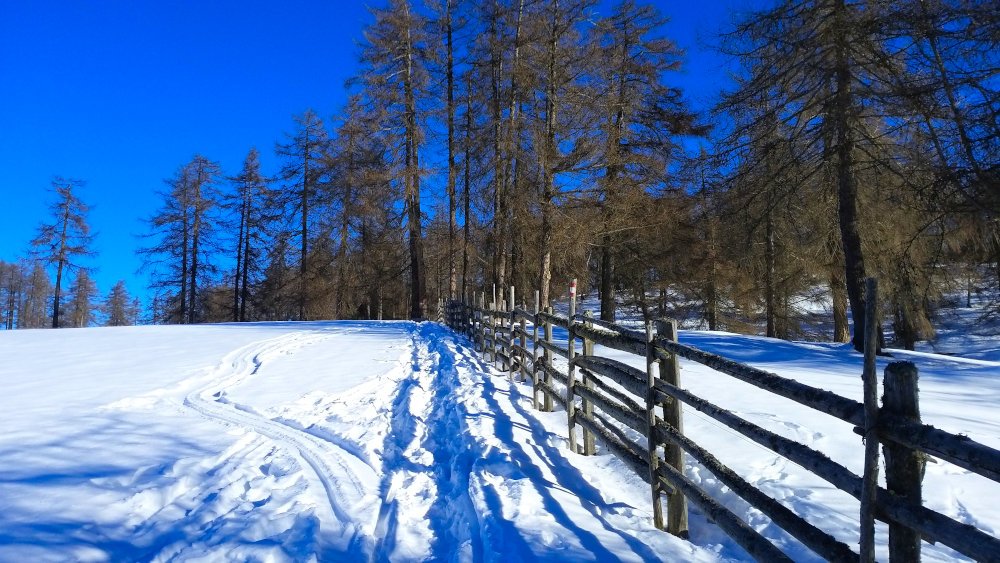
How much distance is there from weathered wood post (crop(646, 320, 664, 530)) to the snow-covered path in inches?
4.7

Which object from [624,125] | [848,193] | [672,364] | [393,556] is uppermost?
[624,125]

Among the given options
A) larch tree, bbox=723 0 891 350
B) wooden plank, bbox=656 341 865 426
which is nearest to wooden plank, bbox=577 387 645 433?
wooden plank, bbox=656 341 865 426

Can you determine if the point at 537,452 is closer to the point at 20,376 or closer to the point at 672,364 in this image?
the point at 672,364

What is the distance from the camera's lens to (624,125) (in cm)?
1720

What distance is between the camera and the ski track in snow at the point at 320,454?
328cm

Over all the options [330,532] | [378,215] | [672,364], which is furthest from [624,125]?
[330,532]

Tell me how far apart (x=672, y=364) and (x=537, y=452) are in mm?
1889

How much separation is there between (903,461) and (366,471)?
3.64m

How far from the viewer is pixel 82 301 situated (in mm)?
48906

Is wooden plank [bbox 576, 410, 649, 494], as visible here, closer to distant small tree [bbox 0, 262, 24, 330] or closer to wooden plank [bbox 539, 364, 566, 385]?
wooden plank [bbox 539, 364, 566, 385]

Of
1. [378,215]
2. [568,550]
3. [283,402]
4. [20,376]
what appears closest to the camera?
[568,550]

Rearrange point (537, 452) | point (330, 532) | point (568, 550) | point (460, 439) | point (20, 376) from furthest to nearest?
point (20, 376) < point (460, 439) < point (537, 452) < point (330, 532) < point (568, 550)

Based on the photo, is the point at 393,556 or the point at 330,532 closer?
the point at 393,556

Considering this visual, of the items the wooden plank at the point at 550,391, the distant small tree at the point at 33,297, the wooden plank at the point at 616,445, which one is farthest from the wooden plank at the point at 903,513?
the distant small tree at the point at 33,297
